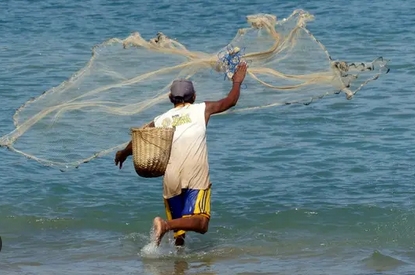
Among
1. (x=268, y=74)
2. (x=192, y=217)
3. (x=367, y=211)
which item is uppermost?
(x=268, y=74)

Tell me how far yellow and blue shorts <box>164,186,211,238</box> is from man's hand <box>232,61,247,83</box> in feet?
2.58

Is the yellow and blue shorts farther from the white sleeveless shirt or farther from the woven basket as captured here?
the woven basket

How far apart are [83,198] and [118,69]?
165cm

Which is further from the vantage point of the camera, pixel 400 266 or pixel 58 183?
pixel 58 183

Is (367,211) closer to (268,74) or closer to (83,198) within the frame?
(268,74)

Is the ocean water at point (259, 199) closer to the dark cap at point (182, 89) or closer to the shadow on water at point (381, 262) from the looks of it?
the shadow on water at point (381, 262)

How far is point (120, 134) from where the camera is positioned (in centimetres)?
872

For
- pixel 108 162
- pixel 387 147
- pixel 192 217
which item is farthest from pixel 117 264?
pixel 387 147

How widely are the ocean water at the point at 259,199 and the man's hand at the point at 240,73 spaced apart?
133cm

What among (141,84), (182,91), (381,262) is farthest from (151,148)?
(381,262)

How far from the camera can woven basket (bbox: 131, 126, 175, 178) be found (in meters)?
7.20

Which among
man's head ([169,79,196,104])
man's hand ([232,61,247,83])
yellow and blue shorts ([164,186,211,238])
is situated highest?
man's hand ([232,61,247,83])

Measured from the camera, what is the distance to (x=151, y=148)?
7230 mm

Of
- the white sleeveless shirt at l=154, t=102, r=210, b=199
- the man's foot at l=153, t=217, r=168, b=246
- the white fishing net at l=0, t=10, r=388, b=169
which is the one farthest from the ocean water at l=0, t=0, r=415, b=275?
the white fishing net at l=0, t=10, r=388, b=169
